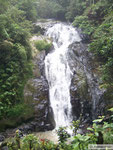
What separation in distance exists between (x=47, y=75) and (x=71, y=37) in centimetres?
687

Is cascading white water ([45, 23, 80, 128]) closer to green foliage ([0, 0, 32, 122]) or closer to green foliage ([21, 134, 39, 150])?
green foliage ([0, 0, 32, 122])

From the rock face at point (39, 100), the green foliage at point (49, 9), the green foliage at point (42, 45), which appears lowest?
the rock face at point (39, 100)

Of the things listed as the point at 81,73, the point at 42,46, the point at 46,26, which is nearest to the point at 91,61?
the point at 81,73

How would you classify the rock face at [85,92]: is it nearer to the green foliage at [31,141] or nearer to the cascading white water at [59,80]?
the cascading white water at [59,80]

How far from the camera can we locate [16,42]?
1073cm

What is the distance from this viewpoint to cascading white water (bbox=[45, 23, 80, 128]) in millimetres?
9992

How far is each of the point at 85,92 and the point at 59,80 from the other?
7.96ft

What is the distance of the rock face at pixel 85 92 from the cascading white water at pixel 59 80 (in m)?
0.50

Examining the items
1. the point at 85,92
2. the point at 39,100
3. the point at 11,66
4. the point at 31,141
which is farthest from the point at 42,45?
the point at 31,141

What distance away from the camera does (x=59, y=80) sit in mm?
11414

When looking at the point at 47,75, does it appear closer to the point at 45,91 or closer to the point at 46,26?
the point at 45,91

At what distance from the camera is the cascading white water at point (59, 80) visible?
393 inches

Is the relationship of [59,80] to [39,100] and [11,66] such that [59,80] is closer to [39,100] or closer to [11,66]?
[39,100]

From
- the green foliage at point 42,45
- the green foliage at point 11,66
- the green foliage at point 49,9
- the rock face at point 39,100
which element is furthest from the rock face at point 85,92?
the green foliage at point 49,9
